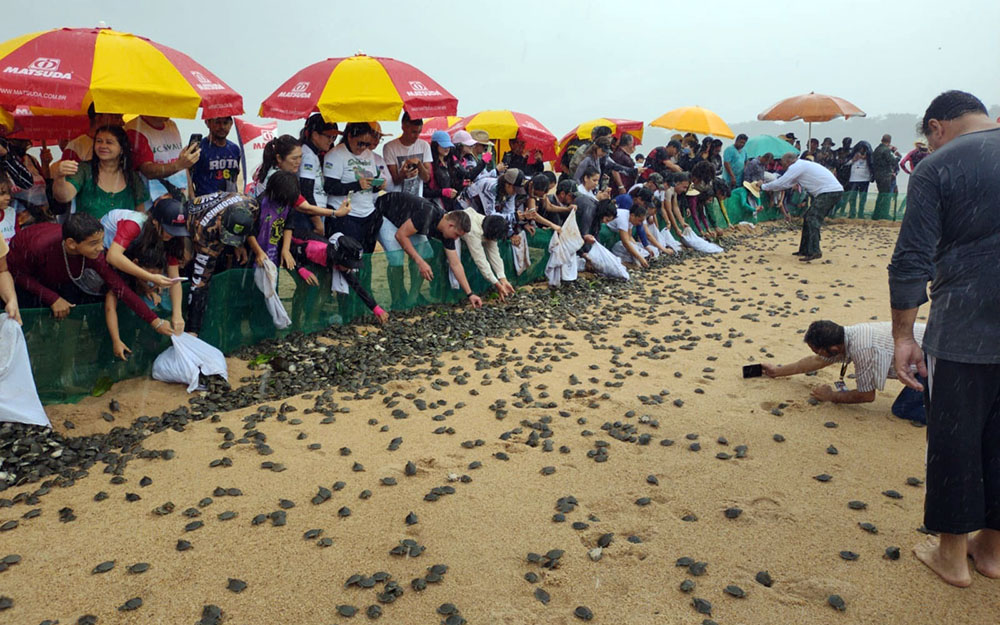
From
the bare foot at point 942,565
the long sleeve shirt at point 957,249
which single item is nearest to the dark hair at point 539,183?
the long sleeve shirt at point 957,249

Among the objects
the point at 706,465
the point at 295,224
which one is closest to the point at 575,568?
the point at 706,465

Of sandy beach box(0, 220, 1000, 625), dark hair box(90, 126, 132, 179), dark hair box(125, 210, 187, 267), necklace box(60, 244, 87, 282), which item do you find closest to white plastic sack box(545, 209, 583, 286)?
sandy beach box(0, 220, 1000, 625)

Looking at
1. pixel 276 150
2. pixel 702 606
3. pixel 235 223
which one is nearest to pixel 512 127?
pixel 276 150

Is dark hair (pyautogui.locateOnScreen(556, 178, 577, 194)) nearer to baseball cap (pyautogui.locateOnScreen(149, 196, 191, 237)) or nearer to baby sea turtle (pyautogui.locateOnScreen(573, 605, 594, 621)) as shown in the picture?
baseball cap (pyautogui.locateOnScreen(149, 196, 191, 237))

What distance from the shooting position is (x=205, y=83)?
18.0 ft

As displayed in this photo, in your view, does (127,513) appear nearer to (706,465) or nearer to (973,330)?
(706,465)

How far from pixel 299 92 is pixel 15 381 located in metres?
3.78

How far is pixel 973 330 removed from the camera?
2.80m

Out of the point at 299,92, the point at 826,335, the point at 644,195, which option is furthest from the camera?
the point at 644,195

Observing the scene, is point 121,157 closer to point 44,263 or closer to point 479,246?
point 44,263

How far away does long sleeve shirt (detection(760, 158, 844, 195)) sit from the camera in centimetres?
1152

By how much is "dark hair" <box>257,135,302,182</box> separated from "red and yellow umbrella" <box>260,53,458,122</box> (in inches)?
19.5

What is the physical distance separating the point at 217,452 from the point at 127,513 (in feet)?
2.50

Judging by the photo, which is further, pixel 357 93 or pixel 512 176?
pixel 512 176
